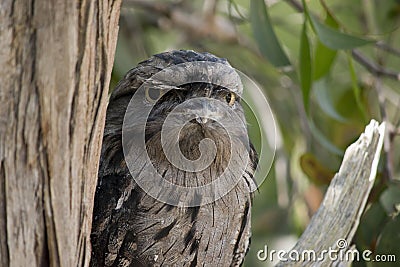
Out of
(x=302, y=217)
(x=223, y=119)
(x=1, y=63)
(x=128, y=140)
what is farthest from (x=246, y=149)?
(x=302, y=217)

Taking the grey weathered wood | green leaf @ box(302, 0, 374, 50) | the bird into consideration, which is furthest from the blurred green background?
the bird

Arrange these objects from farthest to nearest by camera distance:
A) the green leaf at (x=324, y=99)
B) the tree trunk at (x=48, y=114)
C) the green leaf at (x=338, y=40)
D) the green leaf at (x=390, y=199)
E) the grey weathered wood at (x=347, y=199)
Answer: the green leaf at (x=324, y=99), the green leaf at (x=390, y=199), the green leaf at (x=338, y=40), the grey weathered wood at (x=347, y=199), the tree trunk at (x=48, y=114)

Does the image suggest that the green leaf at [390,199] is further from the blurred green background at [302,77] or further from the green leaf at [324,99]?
the green leaf at [324,99]

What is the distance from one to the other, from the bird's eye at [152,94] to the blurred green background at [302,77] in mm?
503

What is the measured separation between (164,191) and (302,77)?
98 centimetres

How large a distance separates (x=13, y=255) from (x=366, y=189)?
44.4 inches

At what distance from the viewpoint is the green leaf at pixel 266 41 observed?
8.32 ft

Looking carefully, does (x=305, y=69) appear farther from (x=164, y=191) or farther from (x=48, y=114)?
(x=48, y=114)

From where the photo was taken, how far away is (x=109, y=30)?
1344 millimetres

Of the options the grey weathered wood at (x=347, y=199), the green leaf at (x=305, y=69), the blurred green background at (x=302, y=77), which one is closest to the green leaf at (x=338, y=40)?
the blurred green background at (x=302, y=77)

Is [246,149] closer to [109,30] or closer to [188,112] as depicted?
[188,112]

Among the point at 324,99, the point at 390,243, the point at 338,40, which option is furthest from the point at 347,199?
the point at 324,99

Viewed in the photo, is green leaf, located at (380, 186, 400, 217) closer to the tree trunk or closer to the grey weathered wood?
the grey weathered wood

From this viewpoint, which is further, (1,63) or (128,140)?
(128,140)
